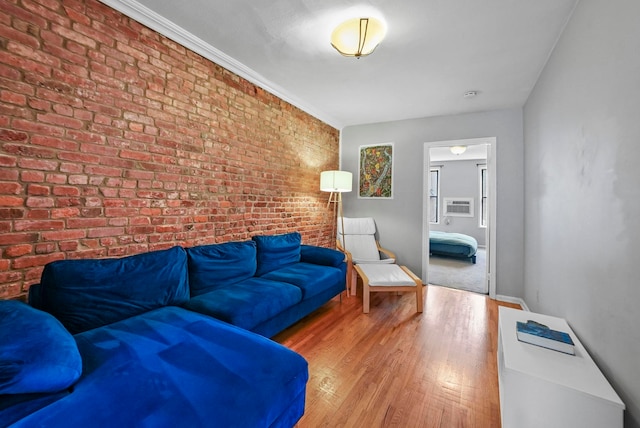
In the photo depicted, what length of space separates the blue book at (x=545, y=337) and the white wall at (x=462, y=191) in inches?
254

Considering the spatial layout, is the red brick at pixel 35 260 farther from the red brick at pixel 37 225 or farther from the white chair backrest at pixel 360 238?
the white chair backrest at pixel 360 238

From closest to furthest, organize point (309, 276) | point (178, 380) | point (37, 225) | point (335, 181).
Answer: point (178, 380) → point (37, 225) → point (309, 276) → point (335, 181)

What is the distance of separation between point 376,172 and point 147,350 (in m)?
3.90

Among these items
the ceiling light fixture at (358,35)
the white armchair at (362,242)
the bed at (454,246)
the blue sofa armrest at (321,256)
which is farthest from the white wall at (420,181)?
the ceiling light fixture at (358,35)

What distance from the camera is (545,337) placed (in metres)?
1.50

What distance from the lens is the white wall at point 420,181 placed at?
11.6 feet

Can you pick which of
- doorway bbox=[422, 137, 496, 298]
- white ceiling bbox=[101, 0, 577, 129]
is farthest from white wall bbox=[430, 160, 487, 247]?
white ceiling bbox=[101, 0, 577, 129]

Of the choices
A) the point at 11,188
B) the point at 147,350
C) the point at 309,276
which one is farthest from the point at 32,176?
the point at 309,276

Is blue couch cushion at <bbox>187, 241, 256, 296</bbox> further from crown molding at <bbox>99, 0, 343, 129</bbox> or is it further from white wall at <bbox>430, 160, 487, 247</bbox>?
white wall at <bbox>430, 160, 487, 247</bbox>

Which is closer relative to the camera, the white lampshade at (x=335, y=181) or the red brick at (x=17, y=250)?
the red brick at (x=17, y=250)

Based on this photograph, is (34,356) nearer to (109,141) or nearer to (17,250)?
(17,250)

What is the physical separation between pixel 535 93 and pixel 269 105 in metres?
2.96

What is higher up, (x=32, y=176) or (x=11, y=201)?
(x=32, y=176)

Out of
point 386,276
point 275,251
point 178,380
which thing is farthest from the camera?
point 386,276
